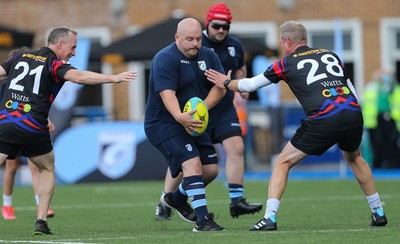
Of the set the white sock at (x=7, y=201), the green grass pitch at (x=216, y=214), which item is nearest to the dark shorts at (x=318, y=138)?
the green grass pitch at (x=216, y=214)

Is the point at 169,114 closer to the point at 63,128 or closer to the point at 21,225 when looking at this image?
the point at 21,225

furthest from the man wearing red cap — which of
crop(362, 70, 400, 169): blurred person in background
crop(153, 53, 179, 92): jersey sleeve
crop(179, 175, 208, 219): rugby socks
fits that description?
crop(362, 70, 400, 169): blurred person in background

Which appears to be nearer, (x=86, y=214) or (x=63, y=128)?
(x=86, y=214)

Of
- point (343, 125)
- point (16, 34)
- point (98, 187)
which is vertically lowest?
point (98, 187)

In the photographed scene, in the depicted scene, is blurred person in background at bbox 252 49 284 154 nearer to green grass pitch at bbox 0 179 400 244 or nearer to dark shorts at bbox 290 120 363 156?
green grass pitch at bbox 0 179 400 244

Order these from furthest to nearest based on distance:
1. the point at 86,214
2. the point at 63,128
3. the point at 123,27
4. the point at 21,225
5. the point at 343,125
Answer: the point at 123,27
the point at 63,128
the point at 86,214
the point at 21,225
the point at 343,125

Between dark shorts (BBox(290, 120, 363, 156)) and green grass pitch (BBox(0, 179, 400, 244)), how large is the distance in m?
0.77

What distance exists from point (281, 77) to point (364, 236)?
1.74 metres

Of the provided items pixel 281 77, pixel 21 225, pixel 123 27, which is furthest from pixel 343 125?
pixel 123 27

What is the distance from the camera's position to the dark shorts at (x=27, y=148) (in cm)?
1054

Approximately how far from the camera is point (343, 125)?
1034 centimetres

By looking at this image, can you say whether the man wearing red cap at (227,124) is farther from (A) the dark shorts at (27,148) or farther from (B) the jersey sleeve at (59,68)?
(B) the jersey sleeve at (59,68)

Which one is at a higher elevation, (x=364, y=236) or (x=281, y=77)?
(x=281, y=77)

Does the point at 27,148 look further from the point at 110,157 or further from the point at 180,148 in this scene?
the point at 110,157
